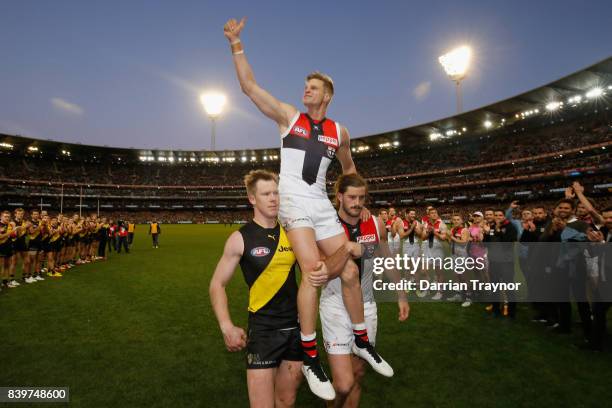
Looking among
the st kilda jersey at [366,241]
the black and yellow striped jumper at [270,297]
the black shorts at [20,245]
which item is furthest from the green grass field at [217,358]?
the black shorts at [20,245]

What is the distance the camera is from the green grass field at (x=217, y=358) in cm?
417

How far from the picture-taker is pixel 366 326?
3506mm

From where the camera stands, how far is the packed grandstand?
38625 millimetres

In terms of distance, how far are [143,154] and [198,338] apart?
240 feet

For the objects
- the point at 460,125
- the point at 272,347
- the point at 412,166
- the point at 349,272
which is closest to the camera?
the point at 272,347

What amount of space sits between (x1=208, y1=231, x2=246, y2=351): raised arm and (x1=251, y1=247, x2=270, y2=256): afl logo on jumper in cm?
11

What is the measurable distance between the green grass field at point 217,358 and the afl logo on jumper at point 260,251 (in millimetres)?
2326

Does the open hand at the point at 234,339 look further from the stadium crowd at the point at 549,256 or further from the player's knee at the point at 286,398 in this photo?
the stadium crowd at the point at 549,256

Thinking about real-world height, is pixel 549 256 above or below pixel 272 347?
above

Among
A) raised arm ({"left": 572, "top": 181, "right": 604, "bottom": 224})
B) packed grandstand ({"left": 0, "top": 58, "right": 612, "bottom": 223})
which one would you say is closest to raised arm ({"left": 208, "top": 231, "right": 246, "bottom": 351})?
raised arm ({"left": 572, "top": 181, "right": 604, "bottom": 224})

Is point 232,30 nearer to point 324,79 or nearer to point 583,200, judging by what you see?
point 324,79

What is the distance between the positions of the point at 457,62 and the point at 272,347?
4354 centimetres

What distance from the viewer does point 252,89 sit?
310 cm

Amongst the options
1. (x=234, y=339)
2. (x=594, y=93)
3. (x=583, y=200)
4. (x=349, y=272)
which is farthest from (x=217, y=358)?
(x=594, y=93)
